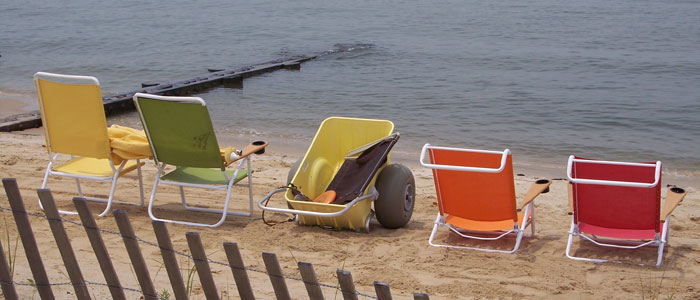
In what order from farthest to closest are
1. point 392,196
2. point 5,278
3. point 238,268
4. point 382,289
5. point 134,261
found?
point 392,196 → point 5,278 → point 134,261 → point 238,268 → point 382,289

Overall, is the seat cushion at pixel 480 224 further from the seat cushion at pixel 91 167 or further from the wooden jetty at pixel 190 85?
the wooden jetty at pixel 190 85

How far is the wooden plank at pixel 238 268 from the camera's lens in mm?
3258

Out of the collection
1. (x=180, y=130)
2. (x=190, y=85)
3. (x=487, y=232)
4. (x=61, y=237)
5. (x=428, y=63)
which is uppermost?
(x=61, y=237)

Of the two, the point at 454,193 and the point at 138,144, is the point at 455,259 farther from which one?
the point at 138,144

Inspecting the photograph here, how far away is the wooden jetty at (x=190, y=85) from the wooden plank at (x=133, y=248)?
374 inches

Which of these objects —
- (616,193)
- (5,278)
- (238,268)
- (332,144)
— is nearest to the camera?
(238,268)

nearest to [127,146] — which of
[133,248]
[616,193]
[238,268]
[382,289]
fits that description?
[133,248]

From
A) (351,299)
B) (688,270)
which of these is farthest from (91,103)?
(688,270)

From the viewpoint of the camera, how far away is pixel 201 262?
11.4 ft

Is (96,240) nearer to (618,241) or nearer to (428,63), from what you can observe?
(618,241)

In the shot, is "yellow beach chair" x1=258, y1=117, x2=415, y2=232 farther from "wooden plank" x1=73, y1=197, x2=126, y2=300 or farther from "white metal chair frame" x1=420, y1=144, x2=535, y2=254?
"wooden plank" x1=73, y1=197, x2=126, y2=300

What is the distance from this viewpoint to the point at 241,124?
14.1m

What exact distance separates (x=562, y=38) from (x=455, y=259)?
1920 cm

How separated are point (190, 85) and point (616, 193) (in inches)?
466
